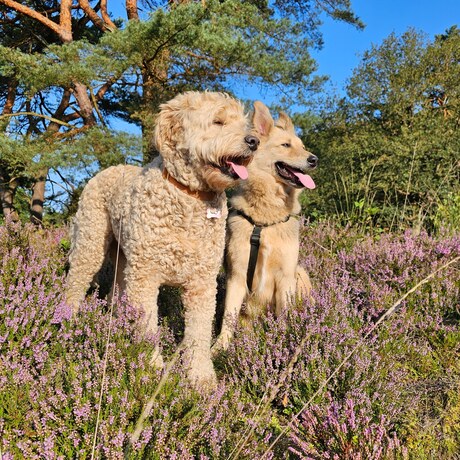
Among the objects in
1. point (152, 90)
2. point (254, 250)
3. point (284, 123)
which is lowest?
point (254, 250)

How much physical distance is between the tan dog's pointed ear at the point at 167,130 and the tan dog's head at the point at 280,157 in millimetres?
1270

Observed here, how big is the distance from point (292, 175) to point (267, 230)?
0.64 meters

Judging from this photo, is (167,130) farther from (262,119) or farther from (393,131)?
(393,131)

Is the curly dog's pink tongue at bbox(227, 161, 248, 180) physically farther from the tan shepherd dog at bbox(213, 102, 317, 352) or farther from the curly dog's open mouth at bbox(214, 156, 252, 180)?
the tan shepherd dog at bbox(213, 102, 317, 352)

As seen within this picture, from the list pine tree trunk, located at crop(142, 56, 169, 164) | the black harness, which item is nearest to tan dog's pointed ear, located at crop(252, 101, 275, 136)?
the black harness

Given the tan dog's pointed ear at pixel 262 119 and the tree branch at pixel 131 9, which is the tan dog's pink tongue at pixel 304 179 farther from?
the tree branch at pixel 131 9

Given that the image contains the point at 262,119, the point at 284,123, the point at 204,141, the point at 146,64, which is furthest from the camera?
the point at 146,64

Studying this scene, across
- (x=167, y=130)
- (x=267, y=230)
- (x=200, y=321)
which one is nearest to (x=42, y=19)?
(x=267, y=230)

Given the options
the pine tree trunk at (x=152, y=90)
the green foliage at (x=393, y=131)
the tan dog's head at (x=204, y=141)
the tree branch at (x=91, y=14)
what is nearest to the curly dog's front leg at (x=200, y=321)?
the tan dog's head at (x=204, y=141)

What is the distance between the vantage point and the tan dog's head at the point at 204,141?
10.7 ft

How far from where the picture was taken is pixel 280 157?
15.3 feet

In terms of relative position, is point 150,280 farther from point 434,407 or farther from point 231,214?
point 434,407

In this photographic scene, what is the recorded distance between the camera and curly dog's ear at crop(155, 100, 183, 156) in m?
3.39

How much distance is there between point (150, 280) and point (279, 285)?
4.59 feet
